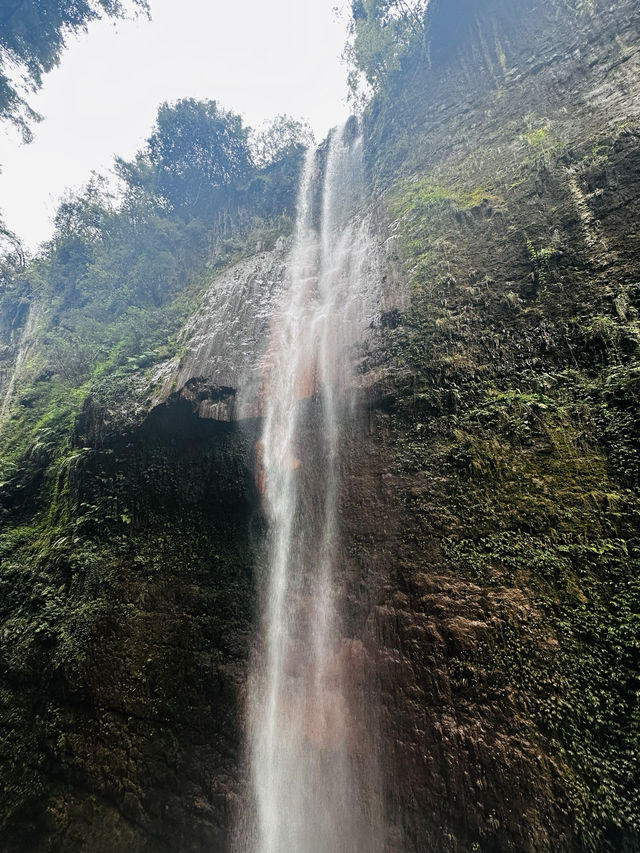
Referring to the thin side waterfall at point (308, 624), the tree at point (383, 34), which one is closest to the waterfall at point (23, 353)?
the thin side waterfall at point (308, 624)

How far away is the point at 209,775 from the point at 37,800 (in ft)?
→ 8.43

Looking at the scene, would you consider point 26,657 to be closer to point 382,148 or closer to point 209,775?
point 209,775

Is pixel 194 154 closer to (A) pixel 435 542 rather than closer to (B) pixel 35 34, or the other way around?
(B) pixel 35 34

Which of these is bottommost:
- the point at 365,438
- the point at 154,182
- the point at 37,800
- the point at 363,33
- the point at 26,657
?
the point at 37,800

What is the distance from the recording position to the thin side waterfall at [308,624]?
16.3ft

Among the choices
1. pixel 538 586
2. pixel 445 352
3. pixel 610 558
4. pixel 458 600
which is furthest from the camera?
pixel 445 352

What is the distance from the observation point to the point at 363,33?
16.1 m

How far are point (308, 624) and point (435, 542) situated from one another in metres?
2.58

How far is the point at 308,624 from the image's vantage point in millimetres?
6277

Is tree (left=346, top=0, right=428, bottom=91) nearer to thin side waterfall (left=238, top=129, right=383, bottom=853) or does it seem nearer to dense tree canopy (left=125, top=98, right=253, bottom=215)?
dense tree canopy (left=125, top=98, right=253, bottom=215)

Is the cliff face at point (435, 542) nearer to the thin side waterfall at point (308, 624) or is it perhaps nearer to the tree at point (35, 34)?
the thin side waterfall at point (308, 624)

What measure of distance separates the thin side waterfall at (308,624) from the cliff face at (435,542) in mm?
339

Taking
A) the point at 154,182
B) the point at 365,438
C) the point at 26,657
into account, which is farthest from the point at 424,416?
the point at 154,182

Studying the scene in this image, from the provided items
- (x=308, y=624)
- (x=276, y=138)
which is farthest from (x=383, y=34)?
(x=308, y=624)
